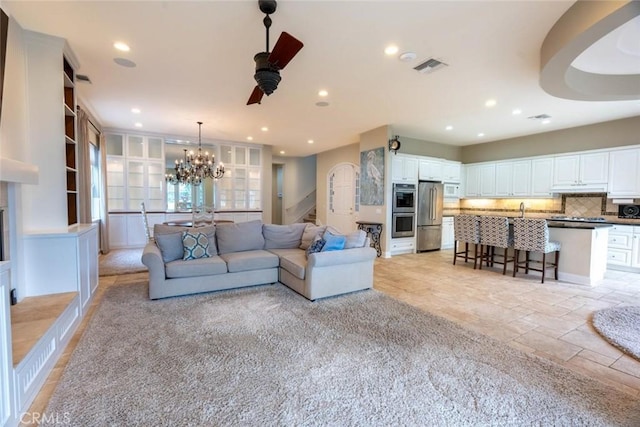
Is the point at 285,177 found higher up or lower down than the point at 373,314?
higher up

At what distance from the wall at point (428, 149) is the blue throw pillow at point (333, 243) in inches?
157

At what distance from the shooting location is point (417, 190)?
276 inches

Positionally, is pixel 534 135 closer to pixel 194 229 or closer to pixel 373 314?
pixel 373 314

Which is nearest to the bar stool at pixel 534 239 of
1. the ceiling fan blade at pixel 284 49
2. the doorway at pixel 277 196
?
the ceiling fan blade at pixel 284 49

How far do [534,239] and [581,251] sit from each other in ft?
2.39

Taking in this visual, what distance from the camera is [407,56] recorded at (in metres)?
3.19

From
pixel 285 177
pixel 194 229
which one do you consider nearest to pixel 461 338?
pixel 194 229

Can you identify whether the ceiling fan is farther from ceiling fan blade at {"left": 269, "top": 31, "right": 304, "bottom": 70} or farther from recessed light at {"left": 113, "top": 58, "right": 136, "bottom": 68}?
recessed light at {"left": 113, "top": 58, "right": 136, "bottom": 68}

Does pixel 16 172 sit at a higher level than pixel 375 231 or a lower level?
higher

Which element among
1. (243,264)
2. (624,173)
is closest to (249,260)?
(243,264)

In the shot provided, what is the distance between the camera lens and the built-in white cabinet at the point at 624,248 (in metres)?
5.25

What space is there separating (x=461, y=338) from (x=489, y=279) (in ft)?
8.43

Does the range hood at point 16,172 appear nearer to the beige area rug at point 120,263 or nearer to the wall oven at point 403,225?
the beige area rug at point 120,263

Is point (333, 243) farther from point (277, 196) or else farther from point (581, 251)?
point (277, 196)
